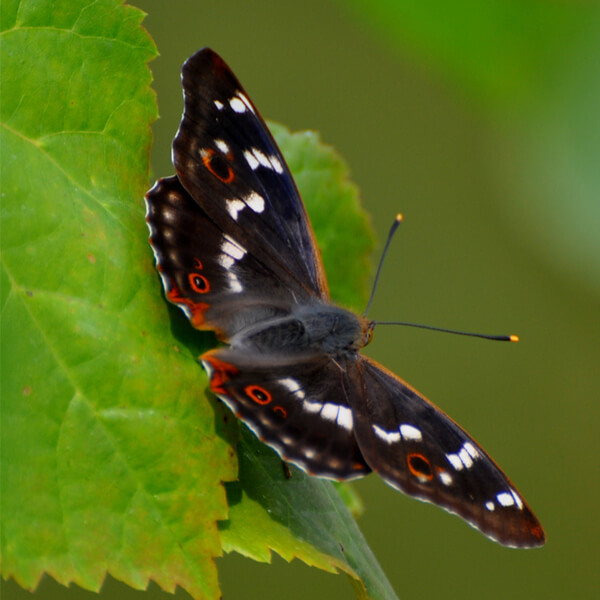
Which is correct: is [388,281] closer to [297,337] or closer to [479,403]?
[479,403]

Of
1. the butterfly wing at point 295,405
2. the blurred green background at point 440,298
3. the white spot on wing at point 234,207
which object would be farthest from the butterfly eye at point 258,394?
the blurred green background at point 440,298

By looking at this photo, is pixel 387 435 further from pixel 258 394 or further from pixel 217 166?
pixel 217 166

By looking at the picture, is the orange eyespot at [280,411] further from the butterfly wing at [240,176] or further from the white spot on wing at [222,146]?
the white spot on wing at [222,146]

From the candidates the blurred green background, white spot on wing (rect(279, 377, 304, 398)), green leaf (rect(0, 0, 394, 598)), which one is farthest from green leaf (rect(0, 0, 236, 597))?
the blurred green background

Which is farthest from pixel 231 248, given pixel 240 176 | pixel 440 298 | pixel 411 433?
pixel 440 298

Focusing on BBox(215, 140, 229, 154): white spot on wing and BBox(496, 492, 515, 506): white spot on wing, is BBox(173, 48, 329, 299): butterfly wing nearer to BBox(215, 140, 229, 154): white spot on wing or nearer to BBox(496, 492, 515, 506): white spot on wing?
BBox(215, 140, 229, 154): white spot on wing

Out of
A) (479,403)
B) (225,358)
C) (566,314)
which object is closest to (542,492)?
(479,403)
